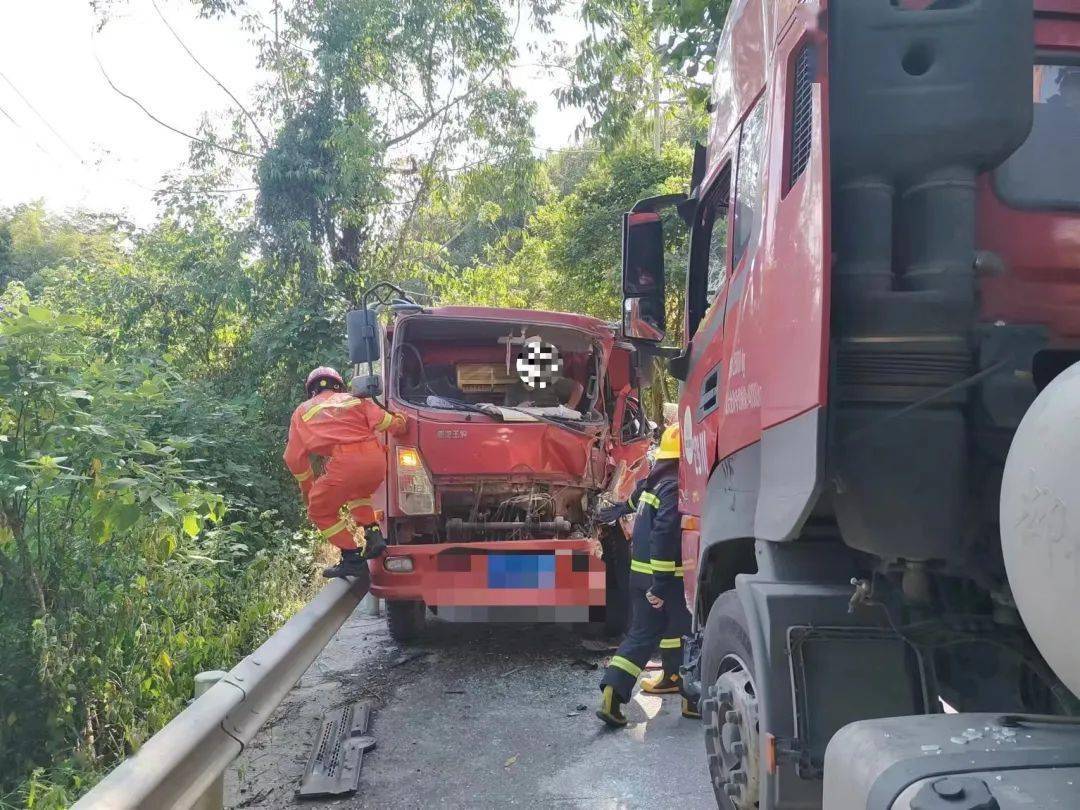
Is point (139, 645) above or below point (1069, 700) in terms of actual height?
below

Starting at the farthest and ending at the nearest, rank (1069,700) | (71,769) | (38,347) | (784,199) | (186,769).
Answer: (38,347)
(71,769)
(186,769)
(784,199)
(1069,700)

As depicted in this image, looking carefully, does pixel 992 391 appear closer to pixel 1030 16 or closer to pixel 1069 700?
pixel 1069 700

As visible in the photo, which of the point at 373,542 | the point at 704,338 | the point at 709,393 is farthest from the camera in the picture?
the point at 373,542

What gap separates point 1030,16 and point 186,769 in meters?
2.89

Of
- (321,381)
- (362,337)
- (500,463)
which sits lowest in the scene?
(500,463)

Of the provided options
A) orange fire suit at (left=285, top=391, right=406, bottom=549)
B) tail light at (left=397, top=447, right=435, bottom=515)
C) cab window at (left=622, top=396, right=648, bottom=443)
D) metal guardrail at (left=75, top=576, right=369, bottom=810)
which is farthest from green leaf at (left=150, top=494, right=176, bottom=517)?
cab window at (left=622, top=396, right=648, bottom=443)

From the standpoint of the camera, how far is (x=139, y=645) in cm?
427

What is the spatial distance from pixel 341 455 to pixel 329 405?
32 cm

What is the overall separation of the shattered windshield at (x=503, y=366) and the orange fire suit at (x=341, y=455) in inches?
27.3

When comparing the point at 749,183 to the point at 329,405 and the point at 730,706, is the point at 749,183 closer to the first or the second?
the point at 730,706

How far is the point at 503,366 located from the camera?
21.6 ft

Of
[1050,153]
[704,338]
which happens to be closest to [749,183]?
[704,338]

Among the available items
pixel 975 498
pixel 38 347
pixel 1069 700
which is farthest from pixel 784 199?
pixel 38 347

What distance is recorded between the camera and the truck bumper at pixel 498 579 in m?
5.32
